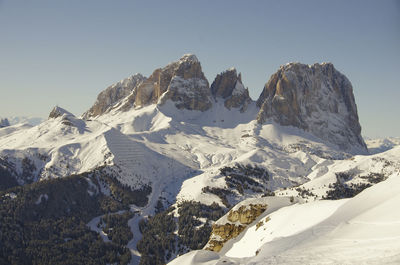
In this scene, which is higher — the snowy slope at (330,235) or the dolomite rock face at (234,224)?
the snowy slope at (330,235)

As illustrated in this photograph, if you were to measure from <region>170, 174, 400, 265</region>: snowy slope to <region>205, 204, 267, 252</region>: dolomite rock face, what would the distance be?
515 cm

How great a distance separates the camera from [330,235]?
40.8 metres

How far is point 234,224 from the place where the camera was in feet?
225

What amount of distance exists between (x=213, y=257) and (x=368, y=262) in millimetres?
25250

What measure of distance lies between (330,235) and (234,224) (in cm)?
2993

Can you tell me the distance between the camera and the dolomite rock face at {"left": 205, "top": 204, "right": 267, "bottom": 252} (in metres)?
66.8

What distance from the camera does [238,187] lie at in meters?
188

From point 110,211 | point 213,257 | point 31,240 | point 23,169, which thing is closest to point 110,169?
point 110,211

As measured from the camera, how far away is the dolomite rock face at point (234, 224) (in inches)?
2632

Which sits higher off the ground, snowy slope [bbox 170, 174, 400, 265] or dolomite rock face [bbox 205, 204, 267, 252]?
snowy slope [bbox 170, 174, 400, 265]

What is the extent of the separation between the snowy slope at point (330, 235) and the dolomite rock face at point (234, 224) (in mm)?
5150

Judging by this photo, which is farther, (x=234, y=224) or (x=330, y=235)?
(x=234, y=224)

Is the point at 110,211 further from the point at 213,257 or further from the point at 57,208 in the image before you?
the point at 213,257

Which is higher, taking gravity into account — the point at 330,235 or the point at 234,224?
the point at 330,235
